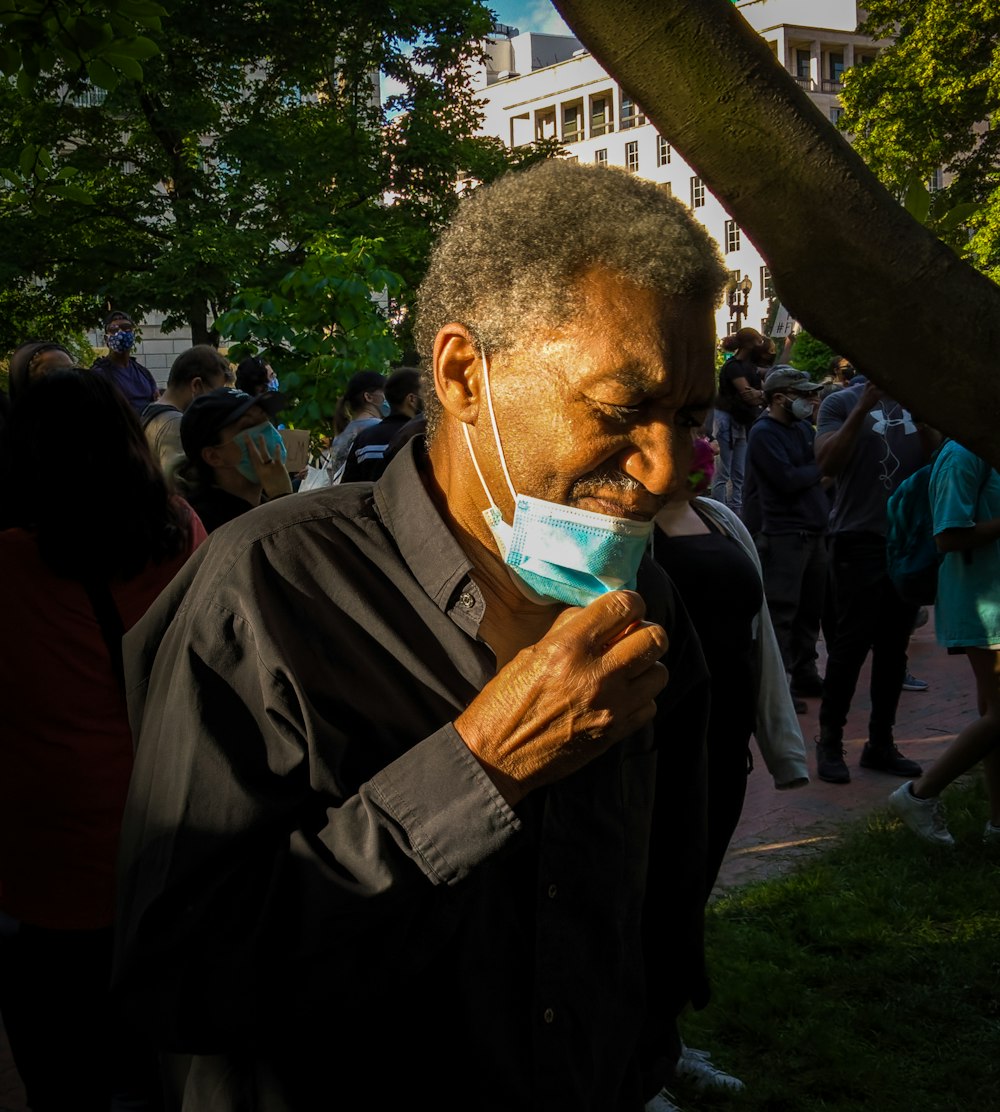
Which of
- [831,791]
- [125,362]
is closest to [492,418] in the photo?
[831,791]

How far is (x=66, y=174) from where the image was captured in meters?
4.36

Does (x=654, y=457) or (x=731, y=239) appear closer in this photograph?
(x=654, y=457)

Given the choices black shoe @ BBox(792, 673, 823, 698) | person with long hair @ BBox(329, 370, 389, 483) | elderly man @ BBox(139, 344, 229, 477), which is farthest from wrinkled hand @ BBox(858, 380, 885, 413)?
elderly man @ BBox(139, 344, 229, 477)

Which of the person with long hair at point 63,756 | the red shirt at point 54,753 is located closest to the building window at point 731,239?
the person with long hair at point 63,756

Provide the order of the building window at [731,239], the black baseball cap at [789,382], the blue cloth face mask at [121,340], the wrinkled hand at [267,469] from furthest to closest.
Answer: the building window at [731,239]
the blue cloth face mask at [121,340]
the black baseball cap at [789,382]
the wrinkled hand at [267,469]

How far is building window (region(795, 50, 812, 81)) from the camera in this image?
249ft

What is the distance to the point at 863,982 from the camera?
4.93 metres

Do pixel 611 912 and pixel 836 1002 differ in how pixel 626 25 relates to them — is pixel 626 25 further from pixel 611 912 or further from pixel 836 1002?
pixel 836 1002

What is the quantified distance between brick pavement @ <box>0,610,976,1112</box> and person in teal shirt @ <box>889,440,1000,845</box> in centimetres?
74

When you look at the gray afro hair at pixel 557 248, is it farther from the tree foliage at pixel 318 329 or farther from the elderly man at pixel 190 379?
the tree foliage at pixel 318 329

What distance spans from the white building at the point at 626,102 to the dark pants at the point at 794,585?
58.3 metres

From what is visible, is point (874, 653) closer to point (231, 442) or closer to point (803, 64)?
point (231, 442)

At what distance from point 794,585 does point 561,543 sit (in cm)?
694

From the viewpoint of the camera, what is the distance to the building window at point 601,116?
8569 centimetres
